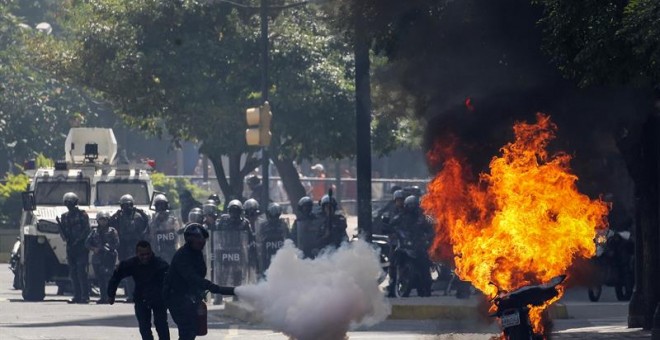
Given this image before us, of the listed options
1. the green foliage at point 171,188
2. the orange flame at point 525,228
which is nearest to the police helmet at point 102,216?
the orange flame at point 525,228

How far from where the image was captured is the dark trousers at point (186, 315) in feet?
51.2

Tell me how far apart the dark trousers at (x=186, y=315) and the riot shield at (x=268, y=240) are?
10855mm

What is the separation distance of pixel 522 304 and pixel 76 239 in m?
14.0

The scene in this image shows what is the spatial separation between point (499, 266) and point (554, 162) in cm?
131

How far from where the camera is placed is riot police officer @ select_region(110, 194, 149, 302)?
27266mm

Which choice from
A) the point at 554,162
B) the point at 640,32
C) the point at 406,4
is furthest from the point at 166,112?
the point at 640,32

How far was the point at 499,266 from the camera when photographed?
15195 millimetres

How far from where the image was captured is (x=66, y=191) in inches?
1132

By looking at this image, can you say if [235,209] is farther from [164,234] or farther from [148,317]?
[148,317]

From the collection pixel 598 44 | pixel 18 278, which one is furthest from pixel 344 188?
pixel 598 44

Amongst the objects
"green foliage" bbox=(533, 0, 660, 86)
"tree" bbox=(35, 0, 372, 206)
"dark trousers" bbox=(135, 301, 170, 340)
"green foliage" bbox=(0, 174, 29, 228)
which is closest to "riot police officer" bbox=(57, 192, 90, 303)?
"tree" bbox=(35, 0, 372, 206)

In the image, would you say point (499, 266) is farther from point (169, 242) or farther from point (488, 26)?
point (169, 242)

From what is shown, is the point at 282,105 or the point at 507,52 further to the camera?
the point at 282,105

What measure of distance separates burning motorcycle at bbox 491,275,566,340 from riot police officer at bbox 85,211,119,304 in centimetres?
1350
